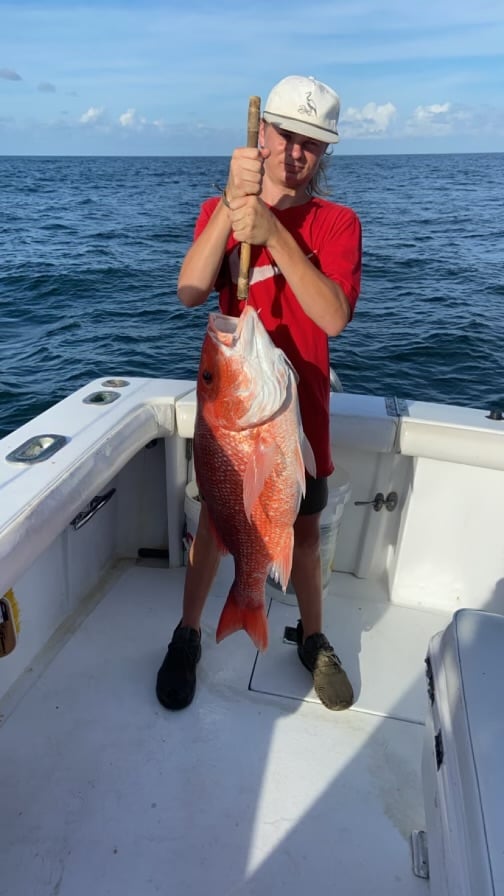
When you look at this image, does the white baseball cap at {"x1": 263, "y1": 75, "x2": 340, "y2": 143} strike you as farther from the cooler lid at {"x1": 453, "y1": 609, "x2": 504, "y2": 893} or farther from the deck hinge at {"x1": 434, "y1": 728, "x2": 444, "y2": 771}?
the deck hinge at {"x1": 434, "y1": 728, "x2": 444, "y2": 771}

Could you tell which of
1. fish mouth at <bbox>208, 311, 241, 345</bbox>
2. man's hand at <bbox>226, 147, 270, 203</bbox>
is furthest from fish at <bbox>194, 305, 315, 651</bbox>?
A: man's hand at <bbox>226, 147, 270, 203</bbox>

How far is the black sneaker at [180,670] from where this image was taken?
98.5 inches

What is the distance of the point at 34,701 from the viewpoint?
2.51 meters

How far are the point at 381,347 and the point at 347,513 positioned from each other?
8123 mm

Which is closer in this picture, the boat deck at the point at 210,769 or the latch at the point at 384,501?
the boat deck at the point at 210,769

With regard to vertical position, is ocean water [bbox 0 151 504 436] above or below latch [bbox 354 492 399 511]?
below

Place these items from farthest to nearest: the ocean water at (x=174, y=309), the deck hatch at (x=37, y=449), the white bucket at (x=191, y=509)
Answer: the ocean water at (x=174, y=309) < the white bucket at (x=191, y=509) < the deck hatch at (x=37, y=449)

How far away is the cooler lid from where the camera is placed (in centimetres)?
122

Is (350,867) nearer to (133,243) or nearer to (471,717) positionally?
(471,717)

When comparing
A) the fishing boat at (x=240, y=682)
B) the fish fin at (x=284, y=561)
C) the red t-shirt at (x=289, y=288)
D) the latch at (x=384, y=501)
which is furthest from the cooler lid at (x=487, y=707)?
the latch at (x=384, y=501)

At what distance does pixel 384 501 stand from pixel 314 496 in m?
0.91

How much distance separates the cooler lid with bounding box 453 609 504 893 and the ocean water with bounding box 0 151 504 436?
181 centimetres

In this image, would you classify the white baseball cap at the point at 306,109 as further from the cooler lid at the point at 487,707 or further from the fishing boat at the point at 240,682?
the cooler lid at the point at 487,707

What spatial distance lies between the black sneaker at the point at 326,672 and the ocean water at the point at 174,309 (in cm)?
199
